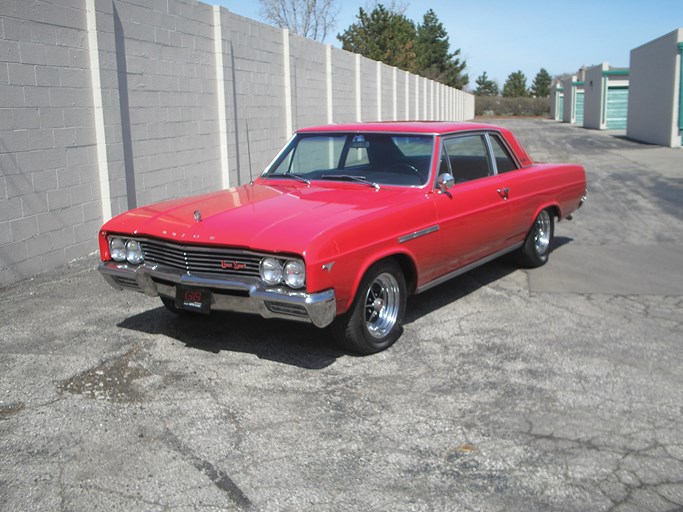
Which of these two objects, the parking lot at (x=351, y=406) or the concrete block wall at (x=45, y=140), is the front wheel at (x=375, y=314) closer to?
the parking lot at (x=351, y=406)

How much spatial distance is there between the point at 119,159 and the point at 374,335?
4.69 meters

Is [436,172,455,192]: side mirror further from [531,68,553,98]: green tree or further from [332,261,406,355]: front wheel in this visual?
[531,68,553,98]: green tree

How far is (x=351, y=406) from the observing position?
416 cm

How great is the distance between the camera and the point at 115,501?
3.18 m

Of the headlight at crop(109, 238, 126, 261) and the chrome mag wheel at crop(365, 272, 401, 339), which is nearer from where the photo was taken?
the chrome mag wheel at crop(365, 272, 401, 339)

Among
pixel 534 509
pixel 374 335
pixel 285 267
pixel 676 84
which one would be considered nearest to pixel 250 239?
pixel 285 267

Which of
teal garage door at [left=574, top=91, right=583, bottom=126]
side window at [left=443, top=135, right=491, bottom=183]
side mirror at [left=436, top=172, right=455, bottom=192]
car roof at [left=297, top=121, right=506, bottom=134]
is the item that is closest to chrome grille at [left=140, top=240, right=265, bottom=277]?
side mirror at [left=436, top=172, right=455, bottom=192]

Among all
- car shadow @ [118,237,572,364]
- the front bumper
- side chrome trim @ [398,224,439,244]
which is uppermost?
side chrome trim @ [398,224,439,244]

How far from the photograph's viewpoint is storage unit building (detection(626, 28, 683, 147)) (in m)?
25.1

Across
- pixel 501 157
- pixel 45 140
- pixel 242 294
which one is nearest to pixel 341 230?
pixel 242 294

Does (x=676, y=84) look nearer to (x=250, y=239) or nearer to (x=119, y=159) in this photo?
(x=119, y=159)

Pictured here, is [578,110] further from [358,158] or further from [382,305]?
[382,305]

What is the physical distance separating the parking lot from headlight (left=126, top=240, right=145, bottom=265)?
24.9 inches

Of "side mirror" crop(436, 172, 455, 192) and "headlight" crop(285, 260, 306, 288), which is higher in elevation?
"side mirror" crop(436, 172, 455, 192)
